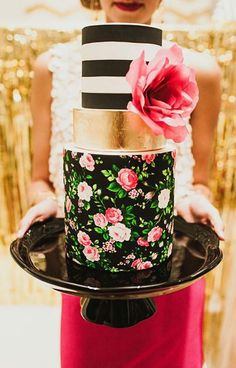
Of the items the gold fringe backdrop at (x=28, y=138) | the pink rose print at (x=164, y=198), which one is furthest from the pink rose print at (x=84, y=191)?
the gold fringe backdrop at (x=28, y=138)

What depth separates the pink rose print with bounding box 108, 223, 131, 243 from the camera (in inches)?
25.8

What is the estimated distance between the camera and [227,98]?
1.43m

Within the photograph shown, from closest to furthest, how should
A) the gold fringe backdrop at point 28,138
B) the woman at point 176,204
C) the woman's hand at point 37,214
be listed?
1. the woman's hand at point 37,214
2. the woman at point 176,204
3. the gold fringe backdrop at point 28,138

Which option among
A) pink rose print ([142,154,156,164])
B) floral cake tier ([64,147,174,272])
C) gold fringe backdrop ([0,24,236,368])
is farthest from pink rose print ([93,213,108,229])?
gold fringe backdrop ([0,24,236,368])

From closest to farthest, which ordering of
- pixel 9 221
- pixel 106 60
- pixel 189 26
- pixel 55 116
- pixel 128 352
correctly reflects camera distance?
pixel 106 60
pixel 128 352
pixel 55 116
pixel 189 26
pixel 9 221

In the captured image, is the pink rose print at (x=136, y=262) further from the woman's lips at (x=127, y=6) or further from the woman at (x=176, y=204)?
the woman's lips at (x=127, y=6)

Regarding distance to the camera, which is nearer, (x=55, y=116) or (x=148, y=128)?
(x=148, y=128)

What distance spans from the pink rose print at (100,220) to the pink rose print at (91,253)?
4 cm

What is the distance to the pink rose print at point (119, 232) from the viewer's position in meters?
0.66

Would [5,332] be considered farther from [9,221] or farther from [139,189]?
[139,189]

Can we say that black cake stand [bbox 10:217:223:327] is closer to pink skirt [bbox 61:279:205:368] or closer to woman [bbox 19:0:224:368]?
woman [bbox 19:0:224:368]

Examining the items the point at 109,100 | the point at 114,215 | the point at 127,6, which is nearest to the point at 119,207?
the point at 114,215

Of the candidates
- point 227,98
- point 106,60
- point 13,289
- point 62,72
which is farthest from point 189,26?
point 13,289

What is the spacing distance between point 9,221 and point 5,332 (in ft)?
1.41
